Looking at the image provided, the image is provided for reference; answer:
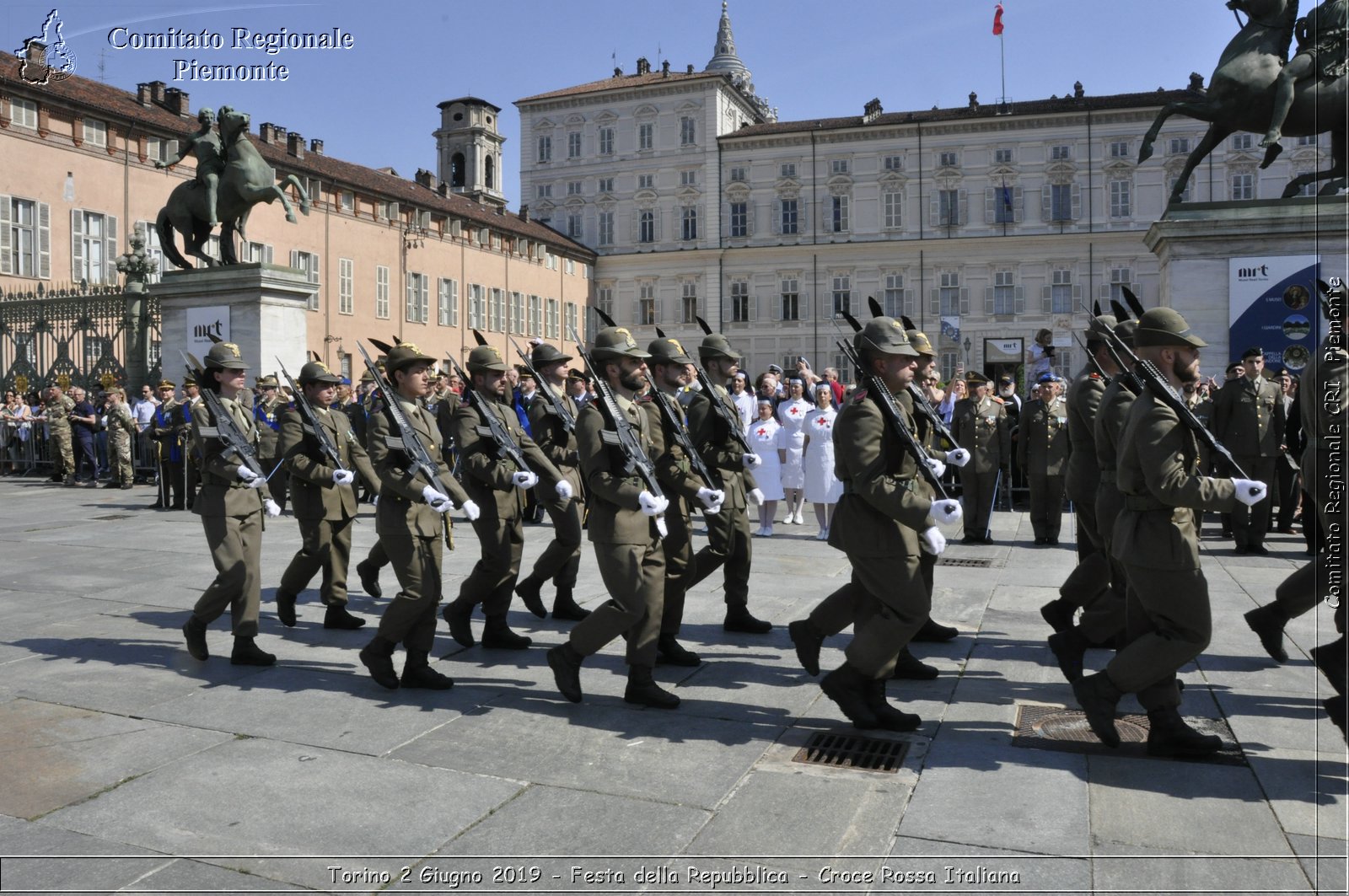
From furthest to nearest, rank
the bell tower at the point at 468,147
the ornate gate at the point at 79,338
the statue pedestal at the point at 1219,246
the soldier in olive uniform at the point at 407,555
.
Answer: the bell tower at the point at 468,147 → the ornate gate at the point at 79,338 → the statue pedestal at the point at 1219,246 → the soldier in olive uniform at the point at 407,555

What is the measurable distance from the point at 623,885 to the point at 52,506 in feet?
49.9

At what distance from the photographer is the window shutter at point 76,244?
30.6m

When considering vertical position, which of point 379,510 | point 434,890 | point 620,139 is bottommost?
point 434,890

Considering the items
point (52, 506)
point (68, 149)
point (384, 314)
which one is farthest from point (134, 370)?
point (384, 314)

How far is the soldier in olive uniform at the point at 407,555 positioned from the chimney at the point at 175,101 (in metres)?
36.1

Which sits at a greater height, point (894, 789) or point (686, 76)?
point (686, 76)

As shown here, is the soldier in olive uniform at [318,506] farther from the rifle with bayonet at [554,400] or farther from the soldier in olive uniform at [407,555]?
the soldier in olive uniform at [407,555]

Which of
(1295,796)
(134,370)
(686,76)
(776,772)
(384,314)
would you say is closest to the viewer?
(1295,796)

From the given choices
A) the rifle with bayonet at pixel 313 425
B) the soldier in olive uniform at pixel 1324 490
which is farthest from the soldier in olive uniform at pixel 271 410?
the soldier in olive uniform at pixel 1324 490

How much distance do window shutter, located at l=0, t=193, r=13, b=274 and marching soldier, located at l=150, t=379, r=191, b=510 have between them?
1727 centimetres

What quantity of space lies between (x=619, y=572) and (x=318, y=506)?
132 inches

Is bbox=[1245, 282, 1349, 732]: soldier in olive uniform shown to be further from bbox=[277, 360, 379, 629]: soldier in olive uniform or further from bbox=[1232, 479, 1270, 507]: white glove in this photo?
bbox=[277, 360, 379, 629]: soldier in olive uniform

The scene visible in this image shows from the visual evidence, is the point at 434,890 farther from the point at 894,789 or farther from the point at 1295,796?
the point at 1295,796

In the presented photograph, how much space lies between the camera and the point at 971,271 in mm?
55812
